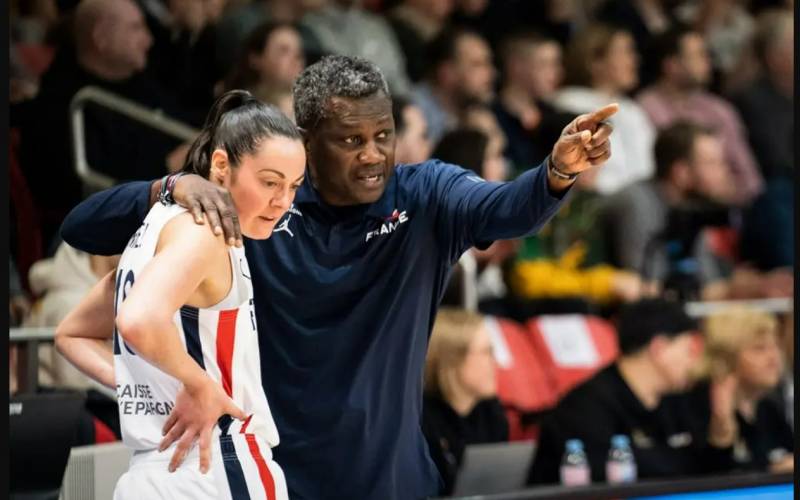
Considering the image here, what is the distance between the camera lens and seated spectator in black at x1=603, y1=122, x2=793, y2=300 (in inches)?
320

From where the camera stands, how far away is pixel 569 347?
734cm

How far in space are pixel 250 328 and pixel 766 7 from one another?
8348 mm

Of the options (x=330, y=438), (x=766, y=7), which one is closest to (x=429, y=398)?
(x=330, y=438)

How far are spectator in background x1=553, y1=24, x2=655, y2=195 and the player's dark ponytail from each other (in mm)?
5546

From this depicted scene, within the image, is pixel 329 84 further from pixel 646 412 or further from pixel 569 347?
pixel 569 347

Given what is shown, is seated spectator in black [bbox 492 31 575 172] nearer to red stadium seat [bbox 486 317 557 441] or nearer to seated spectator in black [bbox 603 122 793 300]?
seated spectator in black [bbox 603 122 793 300]

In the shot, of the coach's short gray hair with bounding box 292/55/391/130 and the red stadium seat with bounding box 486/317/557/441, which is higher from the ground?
the coach's short gray hair with bounding box 292/55/391/130

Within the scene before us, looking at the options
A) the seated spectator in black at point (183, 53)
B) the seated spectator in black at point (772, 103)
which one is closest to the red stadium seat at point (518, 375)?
the seated spectator in black at point (183, 53)

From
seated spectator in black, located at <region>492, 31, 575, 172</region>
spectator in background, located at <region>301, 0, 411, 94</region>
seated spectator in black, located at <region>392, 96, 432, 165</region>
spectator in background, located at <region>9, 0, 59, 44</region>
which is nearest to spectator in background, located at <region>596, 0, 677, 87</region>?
seated spectator in black, located at <region>492, 31, 575, 172</region>

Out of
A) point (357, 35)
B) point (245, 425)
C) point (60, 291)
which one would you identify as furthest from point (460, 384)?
point (245, 425)

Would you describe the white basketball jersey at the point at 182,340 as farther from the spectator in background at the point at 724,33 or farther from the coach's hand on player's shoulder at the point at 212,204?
the spectator in background at the point at 724,33

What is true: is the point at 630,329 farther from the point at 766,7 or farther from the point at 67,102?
the point at 766,7

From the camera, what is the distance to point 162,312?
2.79 meters

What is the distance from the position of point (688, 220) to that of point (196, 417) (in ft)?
19.4
